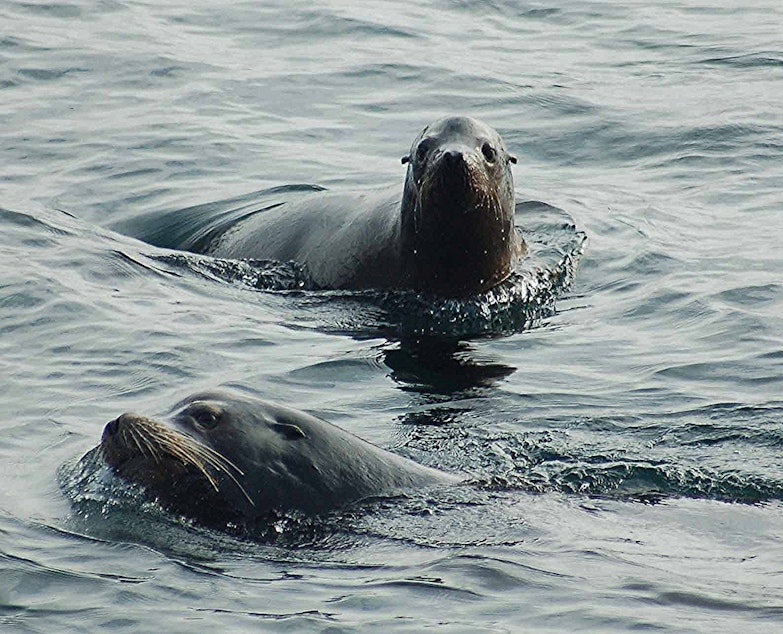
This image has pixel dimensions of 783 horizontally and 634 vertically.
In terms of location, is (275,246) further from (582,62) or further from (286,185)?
(582,62)

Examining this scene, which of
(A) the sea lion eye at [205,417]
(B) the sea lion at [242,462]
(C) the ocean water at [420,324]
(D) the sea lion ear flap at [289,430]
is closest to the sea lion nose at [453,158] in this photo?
(C) the ocean water at [420,324]

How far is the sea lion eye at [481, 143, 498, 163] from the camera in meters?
10.6

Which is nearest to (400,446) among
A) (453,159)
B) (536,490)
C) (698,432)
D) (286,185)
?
(536,490)

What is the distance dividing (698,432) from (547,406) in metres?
0.79

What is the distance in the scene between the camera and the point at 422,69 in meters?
17.3

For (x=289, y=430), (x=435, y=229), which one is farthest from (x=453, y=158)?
(x=289, y=430)

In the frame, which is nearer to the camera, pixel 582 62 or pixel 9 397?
pixel 9 397

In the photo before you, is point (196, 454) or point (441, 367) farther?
point (441, 367)

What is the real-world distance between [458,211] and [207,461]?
4.02 m

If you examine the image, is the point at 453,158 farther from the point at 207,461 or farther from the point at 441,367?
the point at 207,461

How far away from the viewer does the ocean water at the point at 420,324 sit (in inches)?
253

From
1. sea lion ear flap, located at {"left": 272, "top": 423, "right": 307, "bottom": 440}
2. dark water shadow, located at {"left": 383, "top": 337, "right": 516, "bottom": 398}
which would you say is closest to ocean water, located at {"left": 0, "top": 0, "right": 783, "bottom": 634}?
dark water shadow, located at {"left": 383, "top": 337, "right": 516, "bottom": 398}

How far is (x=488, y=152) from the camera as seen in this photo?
10.7 m

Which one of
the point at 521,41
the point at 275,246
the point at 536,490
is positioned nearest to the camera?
the point at 536,490
